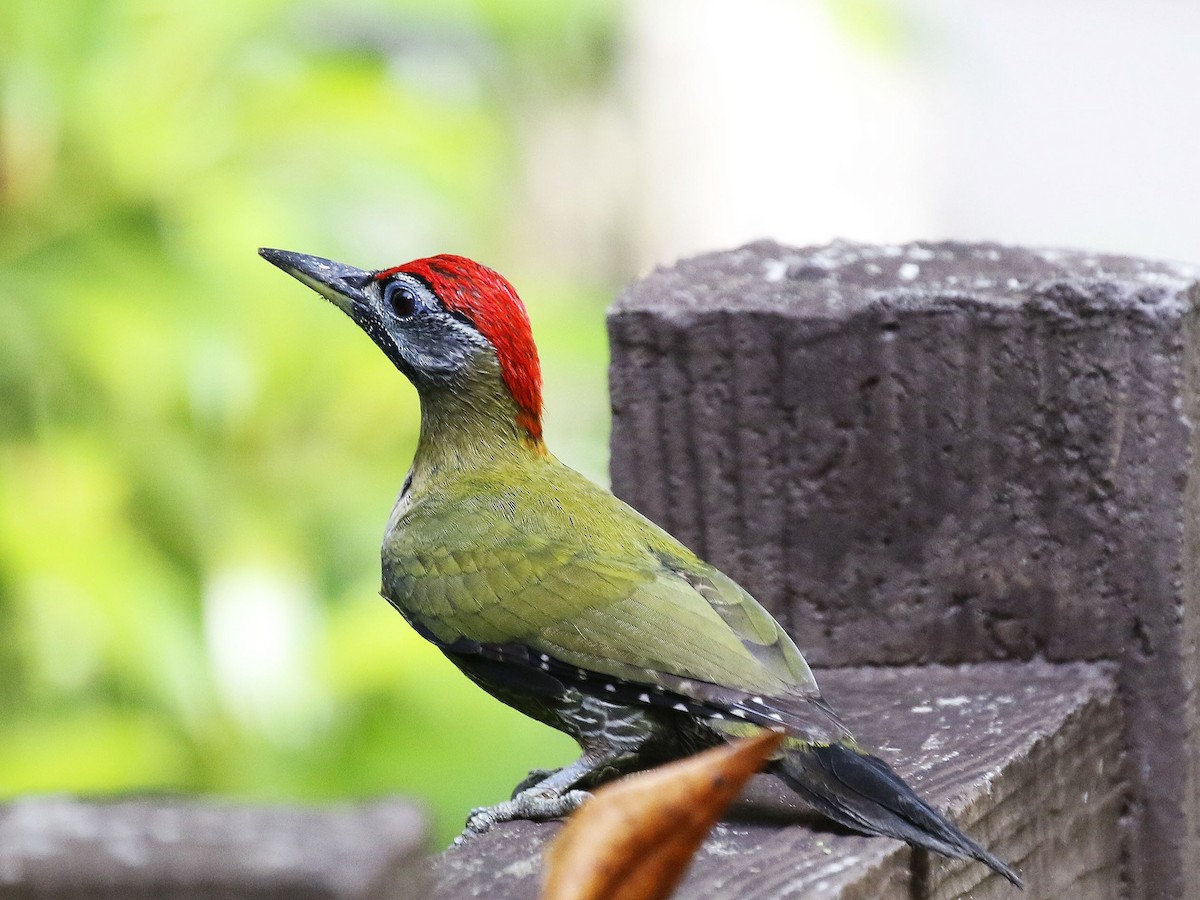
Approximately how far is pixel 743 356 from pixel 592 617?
41cm

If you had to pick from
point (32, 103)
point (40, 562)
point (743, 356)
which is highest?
point (32, 103)

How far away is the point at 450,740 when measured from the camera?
505cm

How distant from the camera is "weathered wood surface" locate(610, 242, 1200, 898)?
2.23 meters

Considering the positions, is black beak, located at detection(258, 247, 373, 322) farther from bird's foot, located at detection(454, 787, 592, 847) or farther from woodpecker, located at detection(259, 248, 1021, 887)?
bird's foot, located at detection(454, 787, 592, 847)

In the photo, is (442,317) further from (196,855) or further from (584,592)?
(196,855)

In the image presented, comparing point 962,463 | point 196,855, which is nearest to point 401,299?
point 962,463

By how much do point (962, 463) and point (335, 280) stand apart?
1.17 meters

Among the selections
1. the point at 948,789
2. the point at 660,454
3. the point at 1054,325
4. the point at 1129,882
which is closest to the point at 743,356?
the point at 660,454

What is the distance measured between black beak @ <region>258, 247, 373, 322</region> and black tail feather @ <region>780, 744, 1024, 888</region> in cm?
135

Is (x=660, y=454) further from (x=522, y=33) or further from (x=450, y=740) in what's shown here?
(x=522, y=33)

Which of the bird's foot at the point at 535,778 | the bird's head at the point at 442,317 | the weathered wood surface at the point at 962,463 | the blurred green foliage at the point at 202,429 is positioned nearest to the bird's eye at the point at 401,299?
the bird's head at the point at 442,317

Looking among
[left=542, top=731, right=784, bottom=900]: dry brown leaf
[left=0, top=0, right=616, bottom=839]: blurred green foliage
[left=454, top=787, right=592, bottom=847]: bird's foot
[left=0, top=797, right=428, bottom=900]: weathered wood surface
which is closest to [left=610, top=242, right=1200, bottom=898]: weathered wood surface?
[left=454, top=787, right=592, bottom=847]: bird's foot

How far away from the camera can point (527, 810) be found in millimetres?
2035

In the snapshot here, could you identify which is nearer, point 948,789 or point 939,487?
point 948,789
